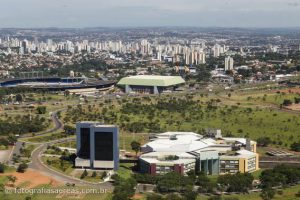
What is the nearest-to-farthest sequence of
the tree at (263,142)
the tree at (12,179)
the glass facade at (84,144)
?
the tree at (12,179), the glass facade at (84,144), the tree at (263,142)

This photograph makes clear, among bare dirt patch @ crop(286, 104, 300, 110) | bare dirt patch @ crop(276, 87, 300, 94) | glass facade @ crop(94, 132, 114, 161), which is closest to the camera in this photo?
glass facade @ crop(94, 132, 114, 161)

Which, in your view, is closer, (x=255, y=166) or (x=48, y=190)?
(x=48, y=190)

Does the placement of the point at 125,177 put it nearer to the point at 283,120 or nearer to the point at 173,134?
the point at 173,134

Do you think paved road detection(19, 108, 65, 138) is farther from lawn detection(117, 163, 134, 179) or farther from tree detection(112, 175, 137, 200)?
tree detection(112, 175, 137, 200)

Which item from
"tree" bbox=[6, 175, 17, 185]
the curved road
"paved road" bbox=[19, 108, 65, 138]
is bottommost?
"paved road" bbox=[19, 108, 65, 138]

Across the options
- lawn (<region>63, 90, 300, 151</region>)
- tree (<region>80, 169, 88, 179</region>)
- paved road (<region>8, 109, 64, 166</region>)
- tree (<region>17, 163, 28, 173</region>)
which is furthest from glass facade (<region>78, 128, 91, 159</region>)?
lawn (<region>63, 90, 300, 151</region>)

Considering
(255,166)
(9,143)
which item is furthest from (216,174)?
(9,143)

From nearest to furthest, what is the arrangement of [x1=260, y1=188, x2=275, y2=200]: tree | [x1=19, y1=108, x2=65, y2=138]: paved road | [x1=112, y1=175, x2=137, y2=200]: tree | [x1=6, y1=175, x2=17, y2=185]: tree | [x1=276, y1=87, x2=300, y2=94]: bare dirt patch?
[x1=112, y1=175, x2=137, y2=200]: tree
[x1=260, y1=188, x2=275, y2=200]: tree
[x1=6, y1=175, x2=17, y2=185]: tree
[x1=19, y1=108, x2=65, y2=138]: paved road
[x1=276, y1=87, x2=300, y2=94]: bare dirt patch

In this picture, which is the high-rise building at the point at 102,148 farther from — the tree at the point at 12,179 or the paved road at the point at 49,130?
the paved road at the point at 49,130

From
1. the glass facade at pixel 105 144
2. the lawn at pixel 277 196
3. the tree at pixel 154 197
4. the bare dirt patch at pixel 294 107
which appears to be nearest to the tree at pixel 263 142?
the lawn at pixel 277 196

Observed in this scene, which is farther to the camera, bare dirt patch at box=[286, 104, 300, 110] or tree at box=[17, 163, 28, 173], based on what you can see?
bare dirt patch at box=[286, 104, 300, 110]

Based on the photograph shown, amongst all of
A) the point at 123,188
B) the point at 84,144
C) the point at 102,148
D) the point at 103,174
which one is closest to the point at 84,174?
the point at 103,174
